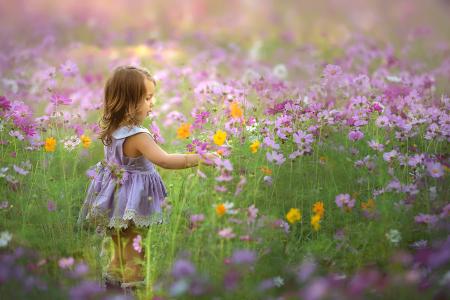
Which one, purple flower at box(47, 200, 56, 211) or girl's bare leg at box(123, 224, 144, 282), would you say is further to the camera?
purple flower at box(47, 200, 56, 211)

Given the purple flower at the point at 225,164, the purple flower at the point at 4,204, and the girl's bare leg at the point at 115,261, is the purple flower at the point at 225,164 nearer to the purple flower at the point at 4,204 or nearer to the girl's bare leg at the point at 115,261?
the girl's bare leg at the point at 115,261

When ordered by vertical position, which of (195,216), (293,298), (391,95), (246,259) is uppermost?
(391,95)

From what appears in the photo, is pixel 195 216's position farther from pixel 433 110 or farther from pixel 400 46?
pixel 400 46

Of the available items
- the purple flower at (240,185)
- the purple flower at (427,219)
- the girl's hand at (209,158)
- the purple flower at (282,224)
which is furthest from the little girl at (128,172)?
the purple flower at (427,219)

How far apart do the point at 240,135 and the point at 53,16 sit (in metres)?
11.5

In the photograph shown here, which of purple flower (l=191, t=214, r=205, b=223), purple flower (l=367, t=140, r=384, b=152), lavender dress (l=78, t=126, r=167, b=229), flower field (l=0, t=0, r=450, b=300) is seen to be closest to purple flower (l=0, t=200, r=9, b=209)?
flower field (l=0, t=0, r=450, b=300)

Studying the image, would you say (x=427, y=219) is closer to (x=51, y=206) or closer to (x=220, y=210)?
(x=220, y=210)

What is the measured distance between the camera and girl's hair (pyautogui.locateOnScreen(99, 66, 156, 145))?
138 inches

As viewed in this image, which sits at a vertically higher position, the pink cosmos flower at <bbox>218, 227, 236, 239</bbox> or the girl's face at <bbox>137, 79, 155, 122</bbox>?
the girl's face at <bbox>137, 79, 155, 122</bbox>

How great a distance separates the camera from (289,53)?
10.7m

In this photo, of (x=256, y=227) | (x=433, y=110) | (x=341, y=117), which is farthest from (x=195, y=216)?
(x=433, y=110)

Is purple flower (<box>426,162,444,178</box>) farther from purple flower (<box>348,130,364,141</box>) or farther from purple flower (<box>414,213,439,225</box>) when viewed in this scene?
purple flower (<box>348,130,364,141</box>)

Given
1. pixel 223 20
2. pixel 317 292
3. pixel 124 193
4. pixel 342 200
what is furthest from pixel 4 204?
pixel 223 20

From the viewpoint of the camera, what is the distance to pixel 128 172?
3.53 metres
